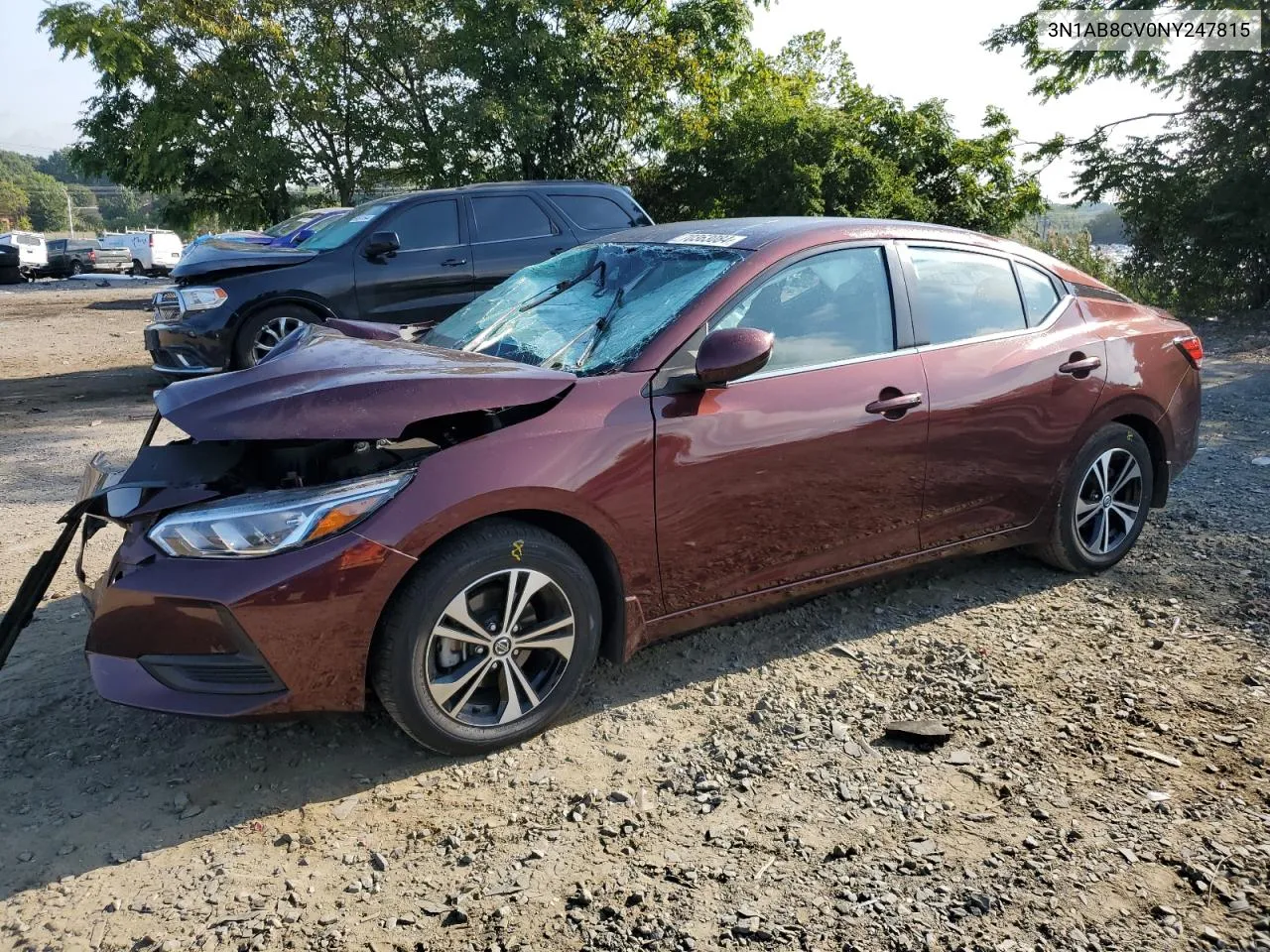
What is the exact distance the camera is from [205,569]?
281cm

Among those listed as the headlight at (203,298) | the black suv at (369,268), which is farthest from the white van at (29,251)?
the headlight at (203,298)

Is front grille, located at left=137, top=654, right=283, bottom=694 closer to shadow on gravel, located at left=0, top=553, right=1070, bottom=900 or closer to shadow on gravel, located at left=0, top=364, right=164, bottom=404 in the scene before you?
shadow on gravel, located at left=0, top=553, right=1070, bottom=900

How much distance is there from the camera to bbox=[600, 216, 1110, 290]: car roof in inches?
150

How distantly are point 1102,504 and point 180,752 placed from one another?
157 inches

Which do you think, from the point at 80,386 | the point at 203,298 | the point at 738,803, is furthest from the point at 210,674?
the point at 80,386

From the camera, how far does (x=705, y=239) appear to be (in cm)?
395

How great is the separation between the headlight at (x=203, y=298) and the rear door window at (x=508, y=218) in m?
2.36

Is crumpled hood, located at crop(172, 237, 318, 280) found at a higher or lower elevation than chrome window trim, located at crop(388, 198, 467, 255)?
lower

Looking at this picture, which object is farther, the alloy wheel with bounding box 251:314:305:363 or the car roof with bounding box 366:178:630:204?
the car roof with bounding box 366:178:630:204

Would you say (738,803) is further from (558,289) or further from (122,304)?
(122,304)

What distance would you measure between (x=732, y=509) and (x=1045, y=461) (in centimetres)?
166

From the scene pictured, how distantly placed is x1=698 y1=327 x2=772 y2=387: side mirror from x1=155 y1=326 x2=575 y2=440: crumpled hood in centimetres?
47

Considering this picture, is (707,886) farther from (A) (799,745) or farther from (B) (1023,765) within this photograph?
(B) (1023,765)

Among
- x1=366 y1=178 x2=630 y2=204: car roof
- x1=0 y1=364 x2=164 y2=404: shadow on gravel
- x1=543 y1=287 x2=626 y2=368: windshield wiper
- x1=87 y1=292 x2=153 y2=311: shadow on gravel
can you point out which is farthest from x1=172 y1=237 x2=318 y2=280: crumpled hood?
x1=87 y1=292 x2=153 y2=311: shadow on gravel
